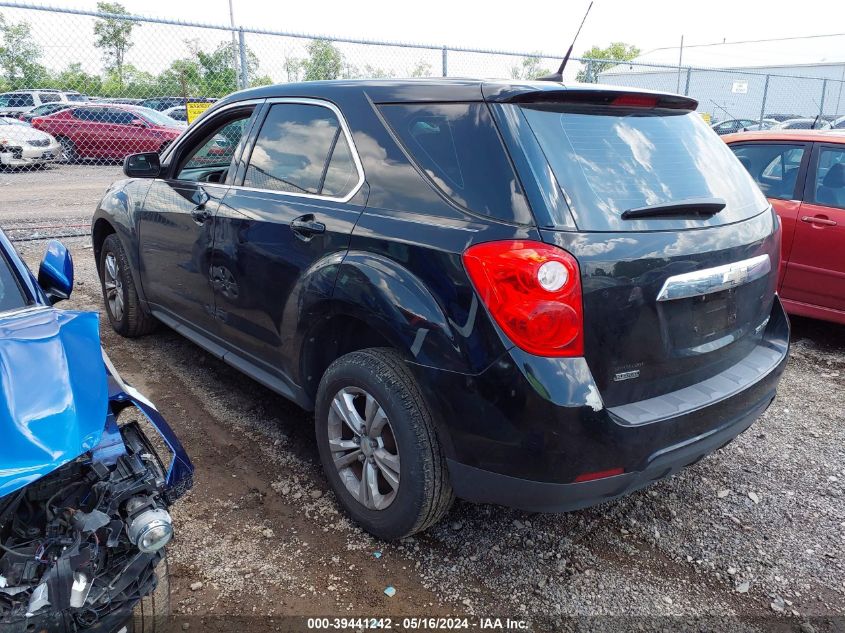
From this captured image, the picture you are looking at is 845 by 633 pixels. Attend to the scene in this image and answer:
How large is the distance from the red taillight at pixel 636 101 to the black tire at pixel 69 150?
60.1ft

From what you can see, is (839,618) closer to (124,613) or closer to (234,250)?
(124,613)

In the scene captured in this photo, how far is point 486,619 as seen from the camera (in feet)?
7.77

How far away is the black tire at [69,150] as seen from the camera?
17.5m

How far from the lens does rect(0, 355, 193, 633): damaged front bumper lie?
1.64 metres

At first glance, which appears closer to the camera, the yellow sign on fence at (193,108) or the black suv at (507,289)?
the black suv at (507,289)

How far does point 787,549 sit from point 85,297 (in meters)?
5.85

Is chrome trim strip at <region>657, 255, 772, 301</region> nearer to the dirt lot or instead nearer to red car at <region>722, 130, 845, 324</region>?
the dirt lot

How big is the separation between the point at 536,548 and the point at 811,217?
3.67 meters

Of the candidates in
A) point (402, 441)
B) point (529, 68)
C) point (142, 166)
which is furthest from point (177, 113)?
point (402, 441)

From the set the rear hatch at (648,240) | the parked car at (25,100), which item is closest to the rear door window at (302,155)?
the rear hatch at (648,240)

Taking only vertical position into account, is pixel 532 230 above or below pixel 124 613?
above

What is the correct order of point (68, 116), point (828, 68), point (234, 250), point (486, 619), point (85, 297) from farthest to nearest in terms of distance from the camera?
point (828, 68)
point (68, 116)
point (85, 297)
point (234, 250)
point (486, 619)

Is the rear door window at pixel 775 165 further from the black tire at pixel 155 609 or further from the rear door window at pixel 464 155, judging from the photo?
the black tire at pixel 155 609

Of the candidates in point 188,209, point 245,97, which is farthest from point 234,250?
point 245,97
